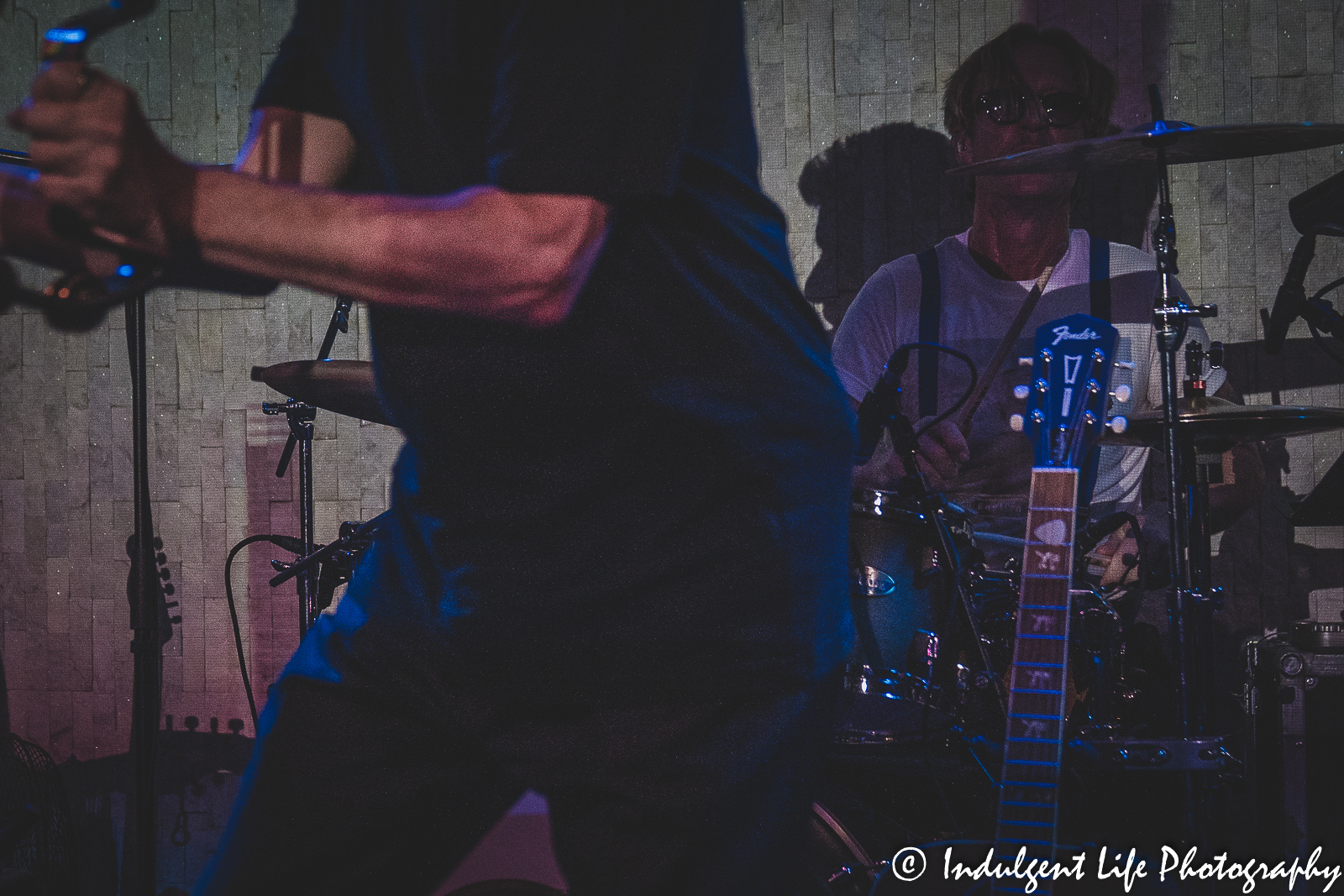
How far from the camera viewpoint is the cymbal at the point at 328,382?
2338 millimetres

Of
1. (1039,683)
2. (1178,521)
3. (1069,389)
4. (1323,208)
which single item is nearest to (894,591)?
(1039,683)

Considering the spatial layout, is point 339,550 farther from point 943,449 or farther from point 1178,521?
point 1178,521

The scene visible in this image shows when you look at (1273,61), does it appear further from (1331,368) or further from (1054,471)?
(1054,471)

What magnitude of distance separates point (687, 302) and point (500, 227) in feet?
0.68

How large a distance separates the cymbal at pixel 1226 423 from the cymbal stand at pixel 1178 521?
0.04m

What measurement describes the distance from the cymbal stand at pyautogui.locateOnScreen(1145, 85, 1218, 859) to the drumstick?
47 centimetres

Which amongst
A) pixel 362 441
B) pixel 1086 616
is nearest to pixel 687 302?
pixel 1086 616

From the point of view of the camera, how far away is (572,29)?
730 mm

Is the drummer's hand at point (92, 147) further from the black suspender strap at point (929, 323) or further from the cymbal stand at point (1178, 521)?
the black suspender strap at point (929, 323)

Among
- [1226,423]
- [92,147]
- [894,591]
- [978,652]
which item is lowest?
[978,652]

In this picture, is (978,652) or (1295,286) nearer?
(978,652)

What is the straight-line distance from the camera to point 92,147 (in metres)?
0.61

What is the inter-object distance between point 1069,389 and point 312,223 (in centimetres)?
182

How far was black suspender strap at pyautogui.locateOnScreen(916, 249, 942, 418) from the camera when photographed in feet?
9.99
